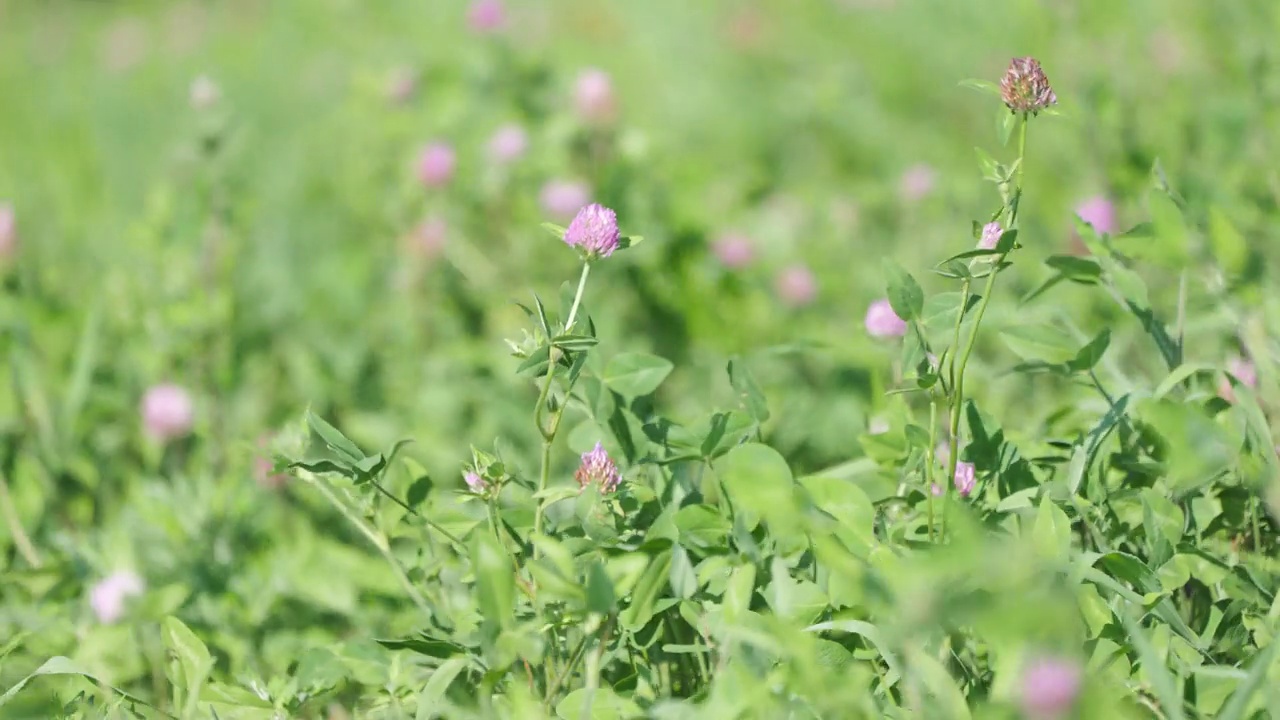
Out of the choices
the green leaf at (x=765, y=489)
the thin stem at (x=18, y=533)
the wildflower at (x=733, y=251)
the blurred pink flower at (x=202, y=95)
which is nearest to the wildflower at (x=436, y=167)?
the blurred pink flower at (x=202, y=95)

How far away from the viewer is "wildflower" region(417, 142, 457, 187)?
2.64m

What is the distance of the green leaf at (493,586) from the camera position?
913 mm

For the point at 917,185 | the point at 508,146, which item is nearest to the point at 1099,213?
the point at 917,185

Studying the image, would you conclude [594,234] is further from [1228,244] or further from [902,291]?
[1228,244]

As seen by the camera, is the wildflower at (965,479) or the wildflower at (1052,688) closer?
the wildflower at (1052,688)

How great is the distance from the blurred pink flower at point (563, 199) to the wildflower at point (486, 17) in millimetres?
541

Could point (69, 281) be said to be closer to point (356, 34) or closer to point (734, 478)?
Answer: point (734, 478)

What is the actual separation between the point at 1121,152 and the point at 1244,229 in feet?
1.66

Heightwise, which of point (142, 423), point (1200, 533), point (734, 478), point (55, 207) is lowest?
point (55, 207)

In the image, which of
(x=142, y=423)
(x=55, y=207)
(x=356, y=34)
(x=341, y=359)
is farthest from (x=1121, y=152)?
(x=356, y=34)

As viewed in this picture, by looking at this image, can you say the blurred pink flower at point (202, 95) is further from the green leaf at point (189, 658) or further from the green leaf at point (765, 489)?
the green leaf at point (765, 489)

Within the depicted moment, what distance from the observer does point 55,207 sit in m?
3.56

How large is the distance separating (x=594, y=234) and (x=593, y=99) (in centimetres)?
152

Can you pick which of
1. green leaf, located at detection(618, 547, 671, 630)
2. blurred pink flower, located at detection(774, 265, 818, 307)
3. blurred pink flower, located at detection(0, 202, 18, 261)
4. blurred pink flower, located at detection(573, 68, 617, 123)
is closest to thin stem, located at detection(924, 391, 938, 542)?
green leaf, located at detection(618, 547, 671, 630)
